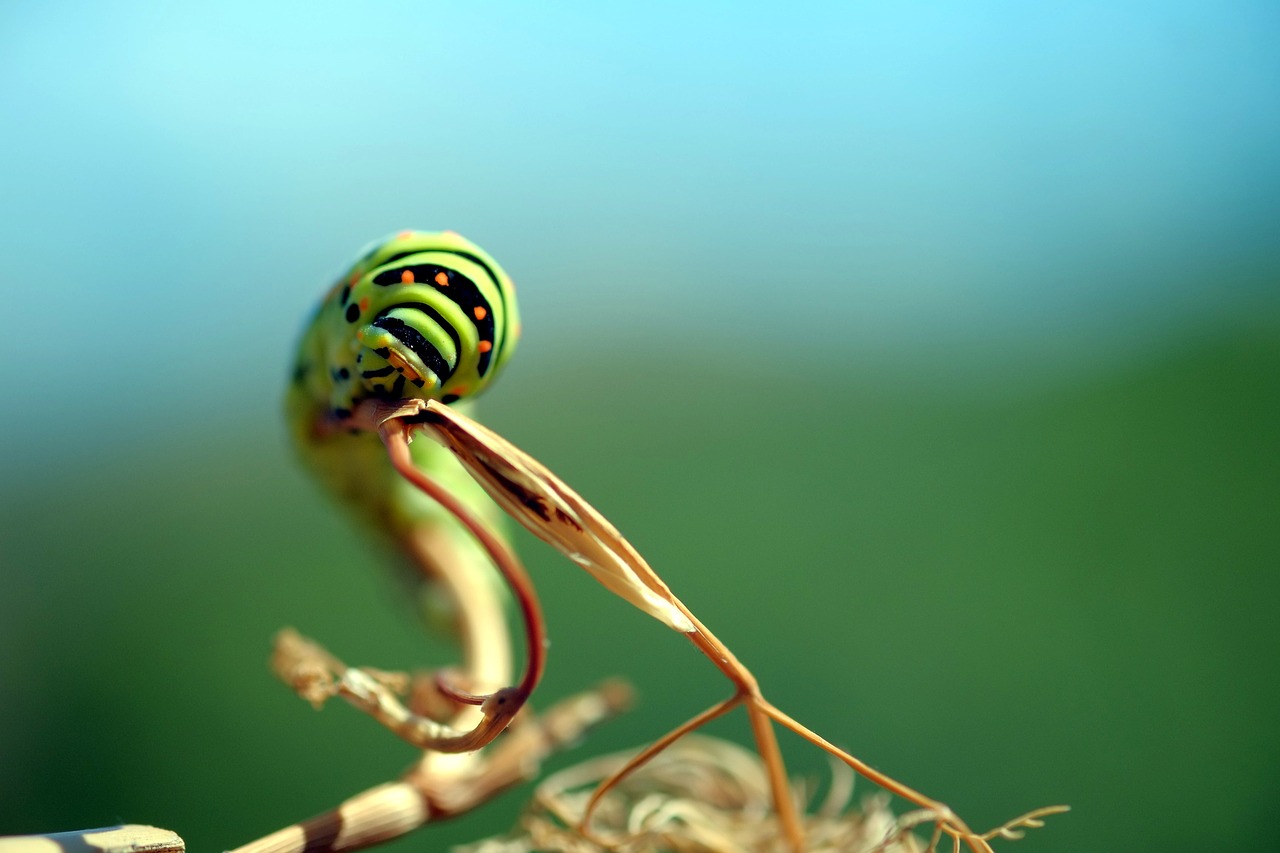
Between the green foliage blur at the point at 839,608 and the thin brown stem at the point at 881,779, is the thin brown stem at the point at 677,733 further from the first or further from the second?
the green foliage blur at the point at 839,608

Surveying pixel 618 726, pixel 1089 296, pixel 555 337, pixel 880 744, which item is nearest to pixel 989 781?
pixel 880 744

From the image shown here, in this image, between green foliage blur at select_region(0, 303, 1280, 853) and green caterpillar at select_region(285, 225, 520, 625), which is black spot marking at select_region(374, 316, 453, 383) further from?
green foliage blur at select_region(0, 303, 1280, 853)

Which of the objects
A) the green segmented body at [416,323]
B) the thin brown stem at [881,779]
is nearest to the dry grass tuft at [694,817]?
the thin brown stem at [881,779]

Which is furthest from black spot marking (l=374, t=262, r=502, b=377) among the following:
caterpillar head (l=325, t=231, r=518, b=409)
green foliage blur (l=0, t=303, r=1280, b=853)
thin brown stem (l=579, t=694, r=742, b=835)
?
green foliage blur (l=0, t=303, r=1280, b=853)

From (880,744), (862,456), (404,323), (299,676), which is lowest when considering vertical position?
(880,744)

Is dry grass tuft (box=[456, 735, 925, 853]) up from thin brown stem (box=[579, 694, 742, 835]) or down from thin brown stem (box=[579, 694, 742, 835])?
down

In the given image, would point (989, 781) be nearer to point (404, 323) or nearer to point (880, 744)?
point (880, 744)

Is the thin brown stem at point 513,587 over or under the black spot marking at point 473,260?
under

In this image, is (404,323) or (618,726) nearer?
(404,323)
